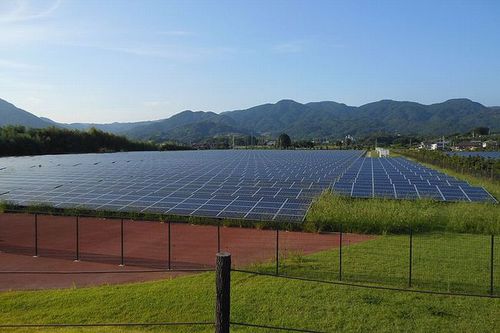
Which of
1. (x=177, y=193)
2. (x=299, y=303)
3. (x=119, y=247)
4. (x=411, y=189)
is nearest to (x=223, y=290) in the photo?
(x=299, y=303)

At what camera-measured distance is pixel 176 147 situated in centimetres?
15012

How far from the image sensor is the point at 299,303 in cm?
1434

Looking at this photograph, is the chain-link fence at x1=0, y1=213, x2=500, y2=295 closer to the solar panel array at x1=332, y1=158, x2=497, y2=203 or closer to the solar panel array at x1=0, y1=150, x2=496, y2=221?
the solar panel array at x1=0, y1=150, x2=496, y2=221

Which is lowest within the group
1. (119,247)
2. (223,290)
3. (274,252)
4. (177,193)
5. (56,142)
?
(119,247)

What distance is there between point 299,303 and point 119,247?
496 inches

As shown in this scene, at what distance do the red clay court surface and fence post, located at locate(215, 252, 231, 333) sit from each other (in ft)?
→ 40.3

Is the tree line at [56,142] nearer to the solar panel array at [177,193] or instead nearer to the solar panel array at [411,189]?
the solar panel array at [177,193]

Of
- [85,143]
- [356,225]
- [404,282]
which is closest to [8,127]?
[85,143]

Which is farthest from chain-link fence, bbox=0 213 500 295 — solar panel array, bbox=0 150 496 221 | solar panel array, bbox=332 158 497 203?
solar panel array, bbox=332 158 497 203

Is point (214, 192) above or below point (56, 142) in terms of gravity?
below

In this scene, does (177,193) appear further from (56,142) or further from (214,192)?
(56,142)

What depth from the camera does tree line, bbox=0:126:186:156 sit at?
94625 mm

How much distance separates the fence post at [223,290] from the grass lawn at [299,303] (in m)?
5.99

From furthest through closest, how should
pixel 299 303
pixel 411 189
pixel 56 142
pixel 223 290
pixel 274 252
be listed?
1. pixel 56 142
2. pixel 411 189
3. pixel 274 252
4. pixel 299 303
5. pixel 223 290
